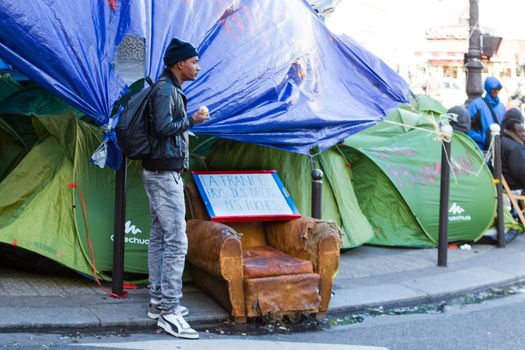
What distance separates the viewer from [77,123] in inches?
269

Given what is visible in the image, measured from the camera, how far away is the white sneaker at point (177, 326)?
18.0 ft

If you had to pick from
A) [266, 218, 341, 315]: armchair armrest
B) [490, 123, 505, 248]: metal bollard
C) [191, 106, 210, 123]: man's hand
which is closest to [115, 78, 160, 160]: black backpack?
[191, 106, 210, 123]: man's hand

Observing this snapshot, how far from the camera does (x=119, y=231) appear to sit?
6.23 metres

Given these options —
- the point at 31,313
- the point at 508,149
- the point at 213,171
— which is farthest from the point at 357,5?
the point at 31,313

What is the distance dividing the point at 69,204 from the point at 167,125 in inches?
70.4

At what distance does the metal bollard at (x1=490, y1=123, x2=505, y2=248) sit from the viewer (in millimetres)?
9125

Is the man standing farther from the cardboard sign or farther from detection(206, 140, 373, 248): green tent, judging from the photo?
detection(206, 140, 373, 248): green tent

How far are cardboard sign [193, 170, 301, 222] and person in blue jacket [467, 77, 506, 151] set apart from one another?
15.0 feet

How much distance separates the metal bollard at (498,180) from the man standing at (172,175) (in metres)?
4.72

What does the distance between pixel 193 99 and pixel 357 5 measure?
54.8 feet

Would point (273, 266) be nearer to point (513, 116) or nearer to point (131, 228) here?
point (131, 228)

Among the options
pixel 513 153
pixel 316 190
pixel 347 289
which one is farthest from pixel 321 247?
pixel 513 153

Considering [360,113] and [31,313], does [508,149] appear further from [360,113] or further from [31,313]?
[31,313]

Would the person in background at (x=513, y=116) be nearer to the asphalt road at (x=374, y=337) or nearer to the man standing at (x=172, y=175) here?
the asphalt road at (x=374, y=337)
